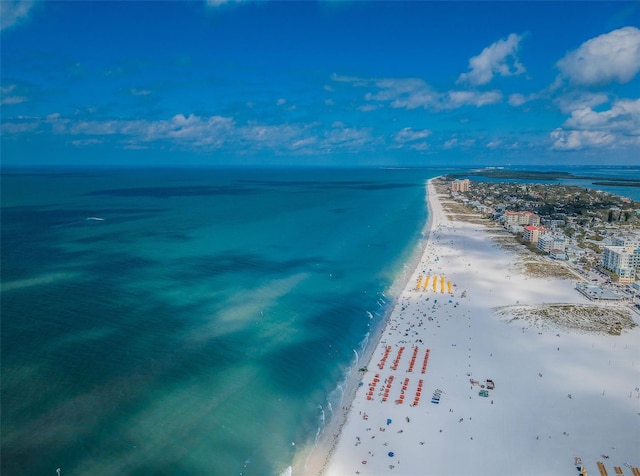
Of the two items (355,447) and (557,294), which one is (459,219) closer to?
(557,294)

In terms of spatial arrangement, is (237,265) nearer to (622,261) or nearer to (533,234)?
(622,261)

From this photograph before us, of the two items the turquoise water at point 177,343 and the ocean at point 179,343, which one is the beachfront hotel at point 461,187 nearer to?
the ocean at point 179,343

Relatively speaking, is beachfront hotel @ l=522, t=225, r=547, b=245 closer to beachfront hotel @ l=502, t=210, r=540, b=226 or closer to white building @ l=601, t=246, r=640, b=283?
beachfront hotel @ l=502, t=210, r=540, b=226

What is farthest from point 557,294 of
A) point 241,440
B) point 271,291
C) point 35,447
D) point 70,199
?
point 70,199

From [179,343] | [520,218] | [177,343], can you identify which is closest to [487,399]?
[179,343]

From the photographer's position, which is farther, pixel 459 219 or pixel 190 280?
pixel 459 219

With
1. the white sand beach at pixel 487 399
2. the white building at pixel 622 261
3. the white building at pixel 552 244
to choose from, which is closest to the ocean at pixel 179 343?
the white sand beach at pixel 487 399
